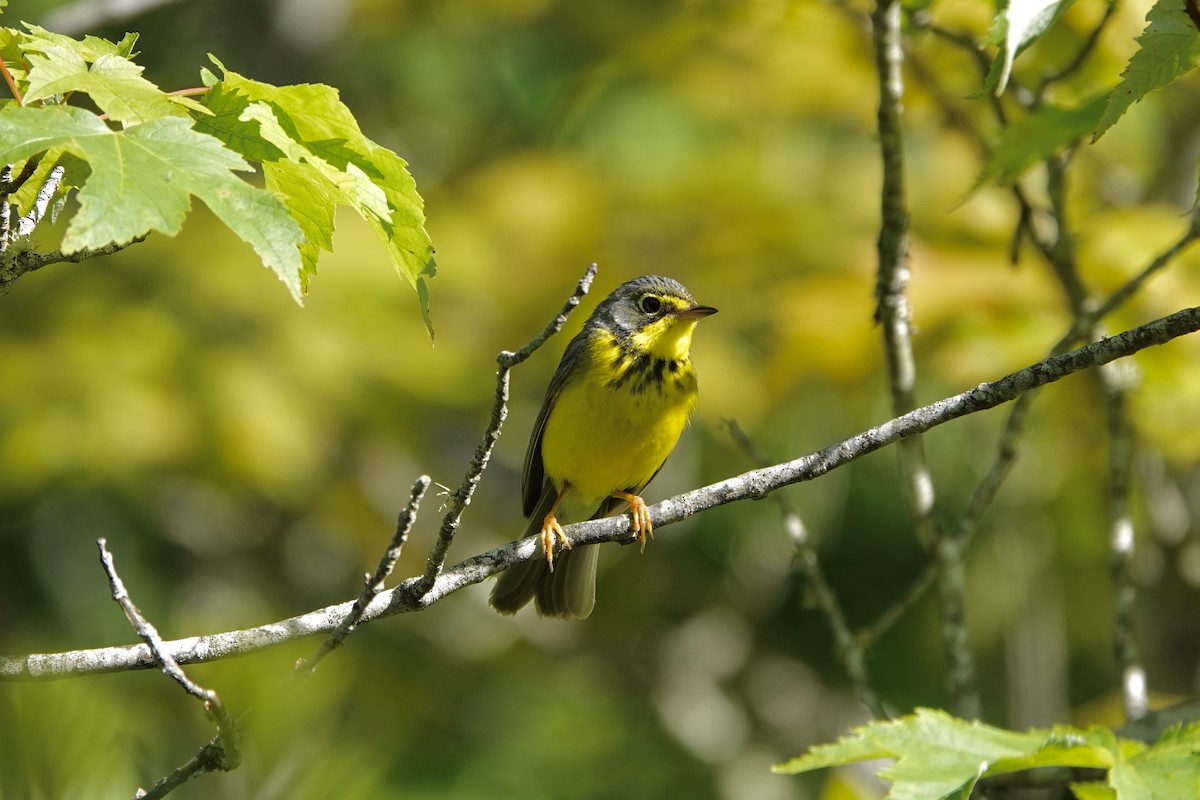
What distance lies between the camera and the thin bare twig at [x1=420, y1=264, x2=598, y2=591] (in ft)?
8.37

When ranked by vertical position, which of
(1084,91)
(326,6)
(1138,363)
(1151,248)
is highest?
(326,6)

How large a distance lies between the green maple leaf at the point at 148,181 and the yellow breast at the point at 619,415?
2882 mm

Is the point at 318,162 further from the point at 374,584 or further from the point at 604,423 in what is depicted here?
the point at 604,423

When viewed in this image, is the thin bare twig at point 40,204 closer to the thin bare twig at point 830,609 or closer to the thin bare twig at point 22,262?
the thin bare twig at point 22,262

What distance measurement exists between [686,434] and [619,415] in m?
3.37

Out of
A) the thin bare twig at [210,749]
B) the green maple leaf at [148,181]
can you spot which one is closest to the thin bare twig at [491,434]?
the green maple leaf at [148,181]

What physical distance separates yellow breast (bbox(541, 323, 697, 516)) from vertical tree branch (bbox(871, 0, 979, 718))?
1256 millimetres

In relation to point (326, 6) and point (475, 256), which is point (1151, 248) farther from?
point (326, 6)

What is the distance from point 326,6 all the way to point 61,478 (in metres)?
4.58

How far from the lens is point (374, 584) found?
2.92 meters

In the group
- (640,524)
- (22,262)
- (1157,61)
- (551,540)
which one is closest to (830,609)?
(640,524)

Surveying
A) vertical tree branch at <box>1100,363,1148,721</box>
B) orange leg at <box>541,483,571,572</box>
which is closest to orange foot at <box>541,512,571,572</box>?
orange leg at <box>541,483,571,572</box>

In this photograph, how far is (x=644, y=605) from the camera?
870 cm

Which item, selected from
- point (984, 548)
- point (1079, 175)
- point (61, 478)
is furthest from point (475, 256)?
point (984, 548)
